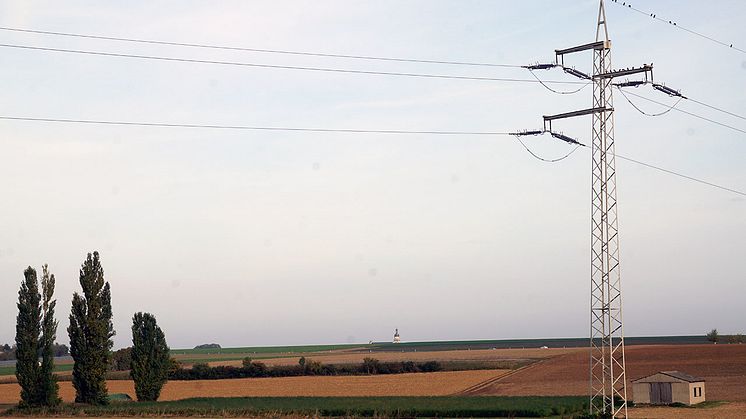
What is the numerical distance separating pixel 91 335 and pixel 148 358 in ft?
29.5

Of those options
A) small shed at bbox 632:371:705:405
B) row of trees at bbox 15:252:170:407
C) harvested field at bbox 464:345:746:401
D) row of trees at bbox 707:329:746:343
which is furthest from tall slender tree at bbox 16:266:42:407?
row of trees at bbox 707:329:746:343

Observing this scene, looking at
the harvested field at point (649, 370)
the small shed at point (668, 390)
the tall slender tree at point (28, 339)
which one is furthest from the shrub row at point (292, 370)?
the small shed at point (668, 390)

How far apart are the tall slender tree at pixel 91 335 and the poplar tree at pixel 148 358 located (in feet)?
24.0

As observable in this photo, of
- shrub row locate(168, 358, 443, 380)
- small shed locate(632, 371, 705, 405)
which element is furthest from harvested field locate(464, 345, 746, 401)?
shrub row locate(168, 358, 443, 380)

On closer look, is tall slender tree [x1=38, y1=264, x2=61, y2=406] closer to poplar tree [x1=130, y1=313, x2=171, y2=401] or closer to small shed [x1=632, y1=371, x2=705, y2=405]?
poplar tree [x1=130, y1=313, x2=171, y2=401]

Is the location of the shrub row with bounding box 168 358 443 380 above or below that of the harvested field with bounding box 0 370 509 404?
above

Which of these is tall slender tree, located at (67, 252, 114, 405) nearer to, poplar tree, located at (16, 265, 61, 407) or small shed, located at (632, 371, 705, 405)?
poplar tree, located at (16, 265, 61, 407)

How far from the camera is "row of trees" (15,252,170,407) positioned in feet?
247

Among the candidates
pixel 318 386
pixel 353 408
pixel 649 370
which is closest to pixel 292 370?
pixel 318 386

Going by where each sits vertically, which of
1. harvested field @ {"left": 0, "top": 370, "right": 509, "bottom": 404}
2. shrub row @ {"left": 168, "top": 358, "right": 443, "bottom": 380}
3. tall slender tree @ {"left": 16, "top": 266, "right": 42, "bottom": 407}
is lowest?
harvested field @ {"left": 0, "top": 370, "right": 509, "bottom": 404}

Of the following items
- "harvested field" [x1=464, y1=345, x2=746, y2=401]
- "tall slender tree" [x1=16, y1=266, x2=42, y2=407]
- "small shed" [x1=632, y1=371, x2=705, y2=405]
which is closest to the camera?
"small shed" [x1=632, y1=371, x2=705, y2=405]

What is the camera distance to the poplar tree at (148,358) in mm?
84188

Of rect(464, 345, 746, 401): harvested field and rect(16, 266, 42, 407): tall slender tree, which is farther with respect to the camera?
rect(464, 345, 746, 401): harvested field

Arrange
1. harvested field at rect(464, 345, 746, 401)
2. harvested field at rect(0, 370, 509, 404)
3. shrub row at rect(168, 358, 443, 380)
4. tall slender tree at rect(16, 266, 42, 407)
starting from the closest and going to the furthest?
tall slender tree at rect(16, 266, 42, 407) < harvested field at rect(464, 345, 746, 401) < harvested field at rect(0, 370, 509, 404) < shrub row at rect(168, 358, 443, 380)
